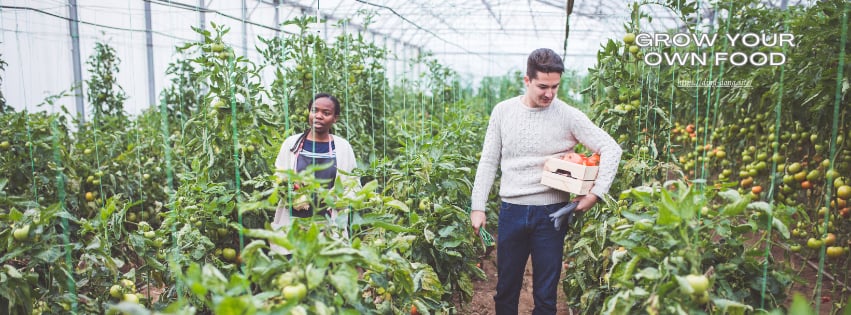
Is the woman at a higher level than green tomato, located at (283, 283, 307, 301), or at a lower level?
higher

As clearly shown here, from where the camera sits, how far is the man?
173 centimetres

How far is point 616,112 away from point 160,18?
5628 mm

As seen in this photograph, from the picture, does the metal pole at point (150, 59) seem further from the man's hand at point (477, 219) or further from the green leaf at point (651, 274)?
the green leaf at point (651, 274)

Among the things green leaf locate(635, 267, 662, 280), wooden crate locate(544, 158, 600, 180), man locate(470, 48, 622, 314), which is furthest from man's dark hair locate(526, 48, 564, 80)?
green leaf locate(635, 267, 662, 280)

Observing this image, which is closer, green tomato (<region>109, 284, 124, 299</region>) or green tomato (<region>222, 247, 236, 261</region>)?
green tomato (<region>109, 284, 124, 299</region>)

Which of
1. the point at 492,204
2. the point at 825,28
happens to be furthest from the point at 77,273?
the point at 825,28

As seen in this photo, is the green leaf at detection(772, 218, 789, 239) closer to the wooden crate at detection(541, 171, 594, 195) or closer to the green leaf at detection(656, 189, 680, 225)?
the green leaf at detection(656, 189, 680, 225)

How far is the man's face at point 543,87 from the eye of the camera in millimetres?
1653

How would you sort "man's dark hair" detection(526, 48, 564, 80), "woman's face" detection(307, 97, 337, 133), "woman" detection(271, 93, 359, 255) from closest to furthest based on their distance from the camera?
"man's dark hair" detection(526, 48, 564, 80)
"woman" detection(271, 93, 359, 255)
"woman's face" detection(307, 97, 337, 133)

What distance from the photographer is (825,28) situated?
1.91 metres

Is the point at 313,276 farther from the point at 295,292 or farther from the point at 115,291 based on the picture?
the point at 115,291

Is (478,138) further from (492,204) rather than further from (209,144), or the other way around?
(209,144)

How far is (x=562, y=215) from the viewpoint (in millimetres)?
1734

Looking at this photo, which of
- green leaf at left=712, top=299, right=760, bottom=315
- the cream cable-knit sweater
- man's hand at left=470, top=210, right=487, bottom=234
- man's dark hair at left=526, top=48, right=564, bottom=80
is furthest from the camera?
man's hand at left=470, top=210, right=487, bottom=234
